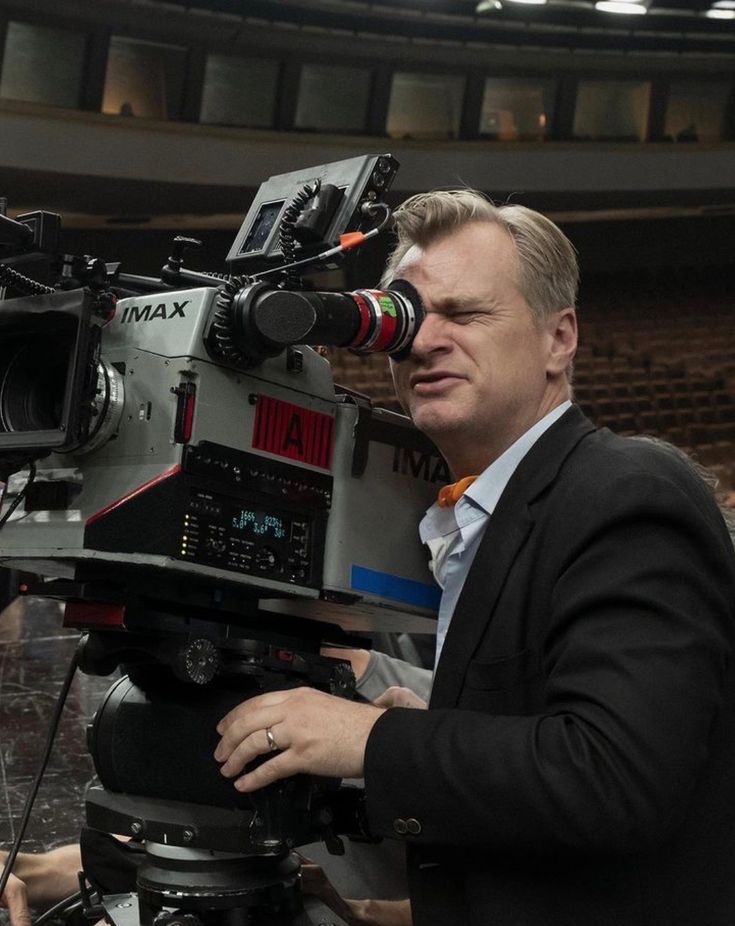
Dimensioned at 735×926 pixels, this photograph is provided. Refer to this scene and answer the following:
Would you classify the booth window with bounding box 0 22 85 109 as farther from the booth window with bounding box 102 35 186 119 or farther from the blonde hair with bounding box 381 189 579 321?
the blonde hair with bounding box 381 189 579 321

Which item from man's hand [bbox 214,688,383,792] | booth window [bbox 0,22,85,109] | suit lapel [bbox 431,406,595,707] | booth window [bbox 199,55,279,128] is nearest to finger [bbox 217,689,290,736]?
man's hand [bbox 214,688,383,792]

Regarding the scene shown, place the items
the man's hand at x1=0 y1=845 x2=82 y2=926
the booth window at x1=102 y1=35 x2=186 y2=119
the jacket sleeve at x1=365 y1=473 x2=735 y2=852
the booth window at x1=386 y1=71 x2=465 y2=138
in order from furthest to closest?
the booth window at x1=386 y1=71 x2=465 y2=138
the booth window at x1=102 y1=35 x2=186 y2=119
the man's hand at x1=0 y1=845 x2=82 y2=926
the jacket sleeve at x1=365 y1=473 x2=735 y2=852

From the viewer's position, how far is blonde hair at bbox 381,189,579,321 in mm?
1029

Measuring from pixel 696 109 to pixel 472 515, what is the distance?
332 inches

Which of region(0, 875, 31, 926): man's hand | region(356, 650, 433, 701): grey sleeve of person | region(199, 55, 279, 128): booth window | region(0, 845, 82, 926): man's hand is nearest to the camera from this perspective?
region(0, 875, 31, 926): man's hand

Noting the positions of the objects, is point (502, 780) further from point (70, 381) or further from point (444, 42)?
point (444, 42)

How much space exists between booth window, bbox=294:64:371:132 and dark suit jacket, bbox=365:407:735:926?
7.61 meters

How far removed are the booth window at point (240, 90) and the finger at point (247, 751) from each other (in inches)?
298

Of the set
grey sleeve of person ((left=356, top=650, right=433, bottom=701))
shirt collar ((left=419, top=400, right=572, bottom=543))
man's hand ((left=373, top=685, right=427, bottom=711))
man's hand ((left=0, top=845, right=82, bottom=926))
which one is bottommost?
man's hand ((left=0, top=845, right=82, bottom=926))

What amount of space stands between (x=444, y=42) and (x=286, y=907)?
26.4 ft

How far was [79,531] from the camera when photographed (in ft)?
2.87

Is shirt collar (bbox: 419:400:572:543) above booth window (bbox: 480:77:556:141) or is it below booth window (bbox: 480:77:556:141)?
below

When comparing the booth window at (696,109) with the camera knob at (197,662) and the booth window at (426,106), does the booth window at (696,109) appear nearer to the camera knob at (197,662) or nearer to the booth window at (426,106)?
the booth window at (426,106)

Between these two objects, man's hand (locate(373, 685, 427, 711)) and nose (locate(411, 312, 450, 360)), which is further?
man's hand (locate(373, 685, 427, 711))
